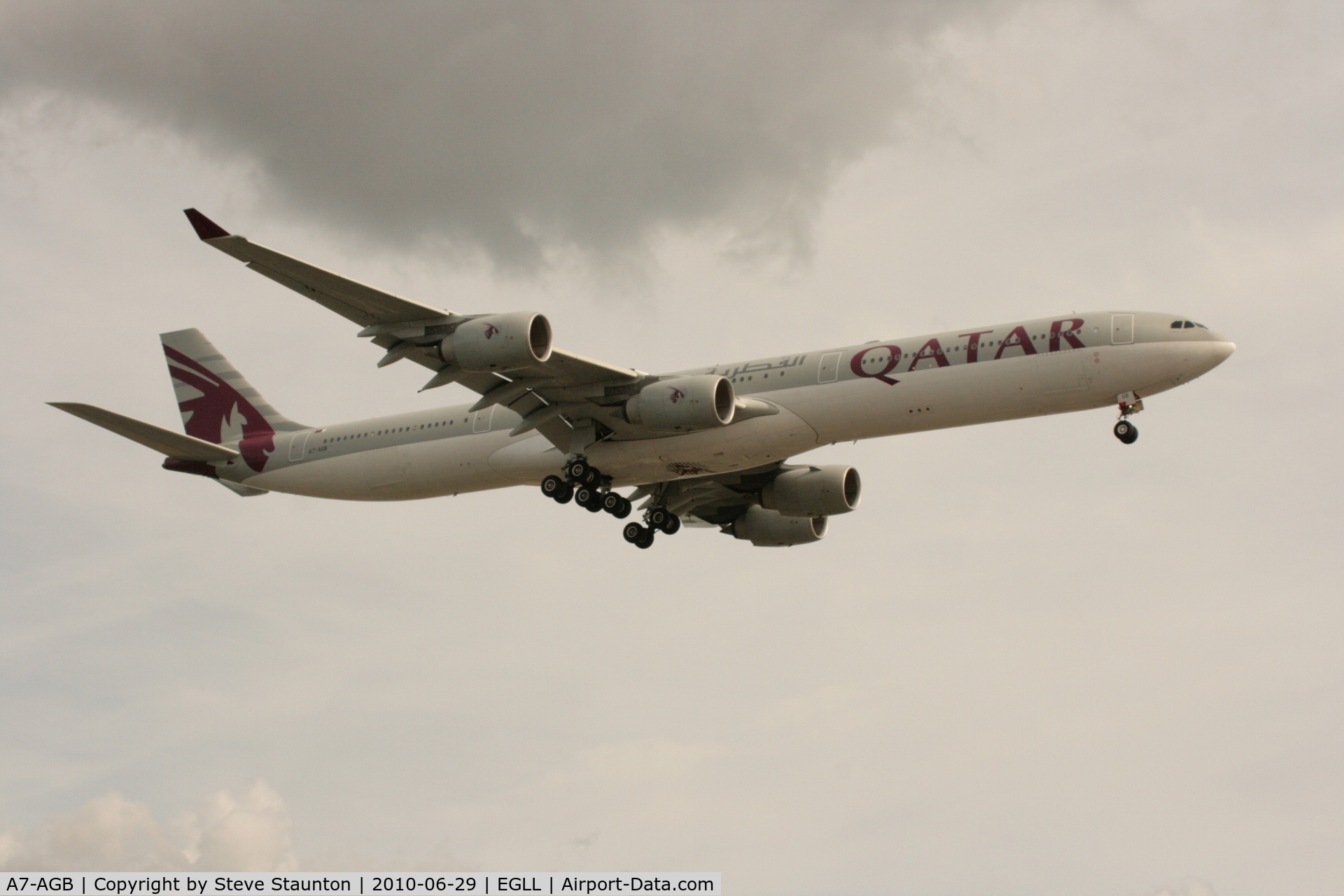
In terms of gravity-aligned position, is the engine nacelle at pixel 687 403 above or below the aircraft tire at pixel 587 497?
above

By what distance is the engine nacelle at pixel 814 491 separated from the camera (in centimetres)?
4522

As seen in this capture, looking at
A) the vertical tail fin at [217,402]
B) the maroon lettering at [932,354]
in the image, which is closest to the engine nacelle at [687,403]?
the maroon lettering at [932,354]

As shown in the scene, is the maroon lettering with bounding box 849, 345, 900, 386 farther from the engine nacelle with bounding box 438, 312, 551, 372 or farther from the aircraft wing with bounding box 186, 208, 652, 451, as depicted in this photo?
the engine nacelle with bounding box 438, 312, 551, 372

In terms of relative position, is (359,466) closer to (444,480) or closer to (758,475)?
(444,480)

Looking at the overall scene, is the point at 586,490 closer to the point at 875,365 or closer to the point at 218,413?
the point at 875,365

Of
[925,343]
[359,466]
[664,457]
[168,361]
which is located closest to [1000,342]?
[925,343]

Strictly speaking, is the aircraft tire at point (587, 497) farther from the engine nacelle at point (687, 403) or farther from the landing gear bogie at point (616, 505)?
the engine nacelle at point (687, 403)

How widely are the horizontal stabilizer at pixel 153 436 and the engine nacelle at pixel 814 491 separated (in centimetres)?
1860

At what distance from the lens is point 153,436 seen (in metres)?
43.0

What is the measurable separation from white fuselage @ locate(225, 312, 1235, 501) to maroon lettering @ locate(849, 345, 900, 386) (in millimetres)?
27

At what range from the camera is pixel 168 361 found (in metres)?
51.0

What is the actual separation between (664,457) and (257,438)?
643 inches

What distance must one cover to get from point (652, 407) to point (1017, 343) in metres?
10.1

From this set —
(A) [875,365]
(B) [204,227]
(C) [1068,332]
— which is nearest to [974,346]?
(C) [1068,332]
